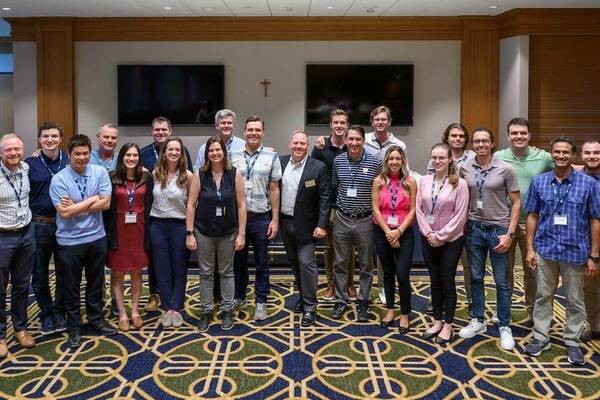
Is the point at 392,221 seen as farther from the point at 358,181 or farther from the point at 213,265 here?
the point at 213,265

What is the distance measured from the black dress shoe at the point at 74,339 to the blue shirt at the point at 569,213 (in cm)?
307

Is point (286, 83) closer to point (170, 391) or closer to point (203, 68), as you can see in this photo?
point (203, 68)

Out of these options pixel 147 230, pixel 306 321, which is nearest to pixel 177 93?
pixel 147 230

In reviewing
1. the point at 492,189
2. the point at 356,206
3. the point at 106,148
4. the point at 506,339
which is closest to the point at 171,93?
the point at 106,148

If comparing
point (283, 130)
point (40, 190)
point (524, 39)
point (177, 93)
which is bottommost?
point (40, 190)

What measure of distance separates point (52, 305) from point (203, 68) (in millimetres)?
4561

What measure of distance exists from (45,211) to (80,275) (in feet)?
1.60

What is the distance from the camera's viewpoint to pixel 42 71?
7.21m

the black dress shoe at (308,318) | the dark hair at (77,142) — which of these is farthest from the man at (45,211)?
the black dress shoe at (308,318)

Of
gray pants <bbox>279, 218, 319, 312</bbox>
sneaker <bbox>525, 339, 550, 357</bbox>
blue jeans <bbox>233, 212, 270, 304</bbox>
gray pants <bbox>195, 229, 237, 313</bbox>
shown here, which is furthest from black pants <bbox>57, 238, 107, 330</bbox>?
sneaker <bbox>525, 339, 550, 357</bbox>

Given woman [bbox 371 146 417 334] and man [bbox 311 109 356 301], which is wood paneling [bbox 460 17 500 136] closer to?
man [bbox 311 109 356 301]

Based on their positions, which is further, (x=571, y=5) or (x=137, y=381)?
(x=571, y=5)

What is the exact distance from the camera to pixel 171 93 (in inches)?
A: 288

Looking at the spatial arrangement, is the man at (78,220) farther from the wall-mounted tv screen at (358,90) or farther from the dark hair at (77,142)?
the wall-mounted tv screen at (358,90)
